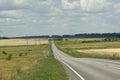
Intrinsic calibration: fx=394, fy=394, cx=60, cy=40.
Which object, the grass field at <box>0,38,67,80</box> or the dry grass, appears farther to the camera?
the dry grass

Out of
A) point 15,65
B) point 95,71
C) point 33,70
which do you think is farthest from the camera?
point 15,65

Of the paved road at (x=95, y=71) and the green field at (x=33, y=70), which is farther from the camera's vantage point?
the green field at (x=33, y=70)

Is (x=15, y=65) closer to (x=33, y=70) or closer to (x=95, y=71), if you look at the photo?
(x=33, y=70)

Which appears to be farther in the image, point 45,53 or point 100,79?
point 45,53

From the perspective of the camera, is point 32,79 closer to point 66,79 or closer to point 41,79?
point 41,79

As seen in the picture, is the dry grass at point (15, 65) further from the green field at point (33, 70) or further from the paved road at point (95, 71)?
the paved road at point (95, 71)

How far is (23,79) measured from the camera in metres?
23.6

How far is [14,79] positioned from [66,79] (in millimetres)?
3201

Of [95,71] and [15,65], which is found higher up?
[95,71]

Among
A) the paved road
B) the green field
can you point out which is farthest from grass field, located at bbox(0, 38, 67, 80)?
the paved road

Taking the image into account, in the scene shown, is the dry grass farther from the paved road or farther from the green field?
the paved road

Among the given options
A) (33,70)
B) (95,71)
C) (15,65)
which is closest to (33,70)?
(33,70)

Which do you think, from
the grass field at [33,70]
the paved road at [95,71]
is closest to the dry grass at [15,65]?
the grass field at [33,70]

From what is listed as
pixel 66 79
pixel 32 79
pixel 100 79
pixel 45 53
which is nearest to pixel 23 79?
pixel 32 79
